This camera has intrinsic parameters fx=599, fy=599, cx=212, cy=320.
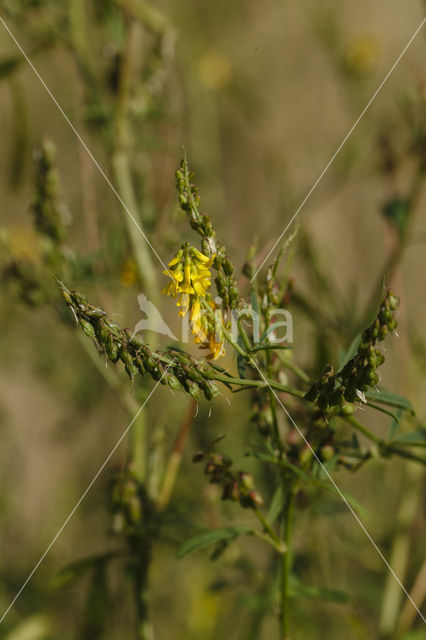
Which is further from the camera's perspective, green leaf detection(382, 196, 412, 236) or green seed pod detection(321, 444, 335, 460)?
green leaf detection(382, 196, 412, 236)

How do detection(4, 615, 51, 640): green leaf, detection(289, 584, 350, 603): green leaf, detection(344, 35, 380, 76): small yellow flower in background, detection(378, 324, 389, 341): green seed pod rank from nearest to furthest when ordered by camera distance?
detection(378, 324, 389, 341): green seed pod < detection(289, 584, 350, 603): green leaf < detection(4, 615, 51, 640): green leaf < detection(344, 35, 380, 76): small yellow flower in background

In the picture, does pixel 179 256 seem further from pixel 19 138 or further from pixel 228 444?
pixel 228 444

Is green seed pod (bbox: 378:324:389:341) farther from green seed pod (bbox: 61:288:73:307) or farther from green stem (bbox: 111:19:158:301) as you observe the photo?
green stem (bbox: 111:19:158:301)

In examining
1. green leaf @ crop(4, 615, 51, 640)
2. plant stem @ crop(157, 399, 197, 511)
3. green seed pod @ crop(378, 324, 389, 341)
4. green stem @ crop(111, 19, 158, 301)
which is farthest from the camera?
green leaf @ crop(4, 615, 51, 640)

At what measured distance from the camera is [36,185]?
81cm

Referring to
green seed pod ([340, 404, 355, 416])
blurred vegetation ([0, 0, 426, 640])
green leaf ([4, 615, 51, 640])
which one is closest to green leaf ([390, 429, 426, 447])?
blurred vegetation ([0, 0, 426, 640])

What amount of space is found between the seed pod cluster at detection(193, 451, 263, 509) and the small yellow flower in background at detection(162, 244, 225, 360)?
0.46ft

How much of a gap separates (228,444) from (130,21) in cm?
84

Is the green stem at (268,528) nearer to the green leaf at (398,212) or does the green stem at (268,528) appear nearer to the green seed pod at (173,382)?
the green seed pod at (173,382)

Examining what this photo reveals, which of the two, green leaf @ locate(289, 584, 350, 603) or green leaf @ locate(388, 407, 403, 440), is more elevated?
green leaf @ locate(388, 407, 403, 440)

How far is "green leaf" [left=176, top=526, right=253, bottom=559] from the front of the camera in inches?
21.9

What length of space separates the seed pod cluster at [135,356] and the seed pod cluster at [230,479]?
131 mm

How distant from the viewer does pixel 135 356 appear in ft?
1.43

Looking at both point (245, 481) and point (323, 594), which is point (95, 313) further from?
point (323, 594)
